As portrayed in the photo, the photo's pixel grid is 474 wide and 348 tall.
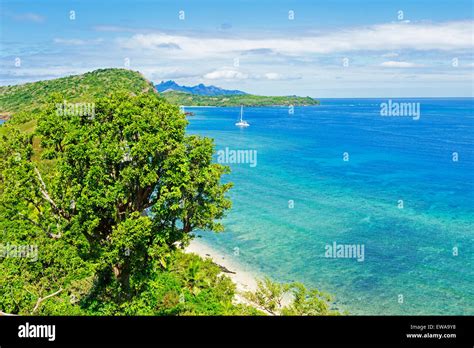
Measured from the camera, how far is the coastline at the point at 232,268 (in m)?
33.7

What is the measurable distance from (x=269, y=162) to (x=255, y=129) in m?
71.1

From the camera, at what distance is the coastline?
33.7 meters

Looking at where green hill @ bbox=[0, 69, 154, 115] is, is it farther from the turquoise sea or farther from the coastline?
the coastline

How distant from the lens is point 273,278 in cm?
3634

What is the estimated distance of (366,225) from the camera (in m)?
49.4

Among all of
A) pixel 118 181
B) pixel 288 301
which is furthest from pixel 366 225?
pixel 118 181

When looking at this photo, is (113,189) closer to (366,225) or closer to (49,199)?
(49,199)

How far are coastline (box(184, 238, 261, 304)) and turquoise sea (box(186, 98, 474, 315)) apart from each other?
113 cm

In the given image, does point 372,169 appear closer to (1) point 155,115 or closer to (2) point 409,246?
(2) point 409,246

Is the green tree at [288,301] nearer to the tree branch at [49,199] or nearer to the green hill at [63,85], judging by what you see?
the tree branch at [49,199]

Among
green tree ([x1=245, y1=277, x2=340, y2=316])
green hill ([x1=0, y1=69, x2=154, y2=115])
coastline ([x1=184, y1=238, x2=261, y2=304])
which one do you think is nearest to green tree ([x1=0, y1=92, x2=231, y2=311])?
green tree ([x1=245, y1=277, x2=340, y2=316])

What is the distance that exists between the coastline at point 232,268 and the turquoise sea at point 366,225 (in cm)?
113

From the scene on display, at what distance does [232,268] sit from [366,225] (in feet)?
67.3
